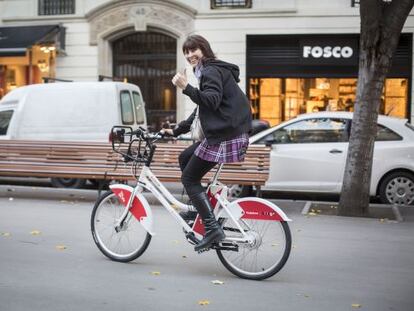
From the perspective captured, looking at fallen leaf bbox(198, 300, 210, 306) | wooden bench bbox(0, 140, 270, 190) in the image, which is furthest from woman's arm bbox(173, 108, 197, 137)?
wooden bench bbox(0, 140, 270, 190)

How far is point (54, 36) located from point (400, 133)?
12.9 m

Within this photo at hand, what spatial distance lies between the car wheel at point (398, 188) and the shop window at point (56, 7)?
13.5 meters

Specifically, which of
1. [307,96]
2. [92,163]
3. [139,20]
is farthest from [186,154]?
[139,20]

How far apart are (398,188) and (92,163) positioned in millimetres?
4867

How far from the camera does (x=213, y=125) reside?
5379 mm

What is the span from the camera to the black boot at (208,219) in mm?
5508

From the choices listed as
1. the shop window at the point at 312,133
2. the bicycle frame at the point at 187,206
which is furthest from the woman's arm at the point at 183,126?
the shop window at the point at 312,133

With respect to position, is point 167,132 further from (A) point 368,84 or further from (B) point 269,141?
(B) point 269,141

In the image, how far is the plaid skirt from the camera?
545 centimetres

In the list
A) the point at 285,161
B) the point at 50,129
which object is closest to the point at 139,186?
the point at 285,161

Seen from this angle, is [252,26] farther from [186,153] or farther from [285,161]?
[186,153]

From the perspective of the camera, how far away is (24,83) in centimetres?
2175

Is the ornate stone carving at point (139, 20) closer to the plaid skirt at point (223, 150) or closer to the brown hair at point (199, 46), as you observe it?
the brown hair at point (199, 46)

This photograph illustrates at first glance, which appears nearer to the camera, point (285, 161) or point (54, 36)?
point (285, 161)
